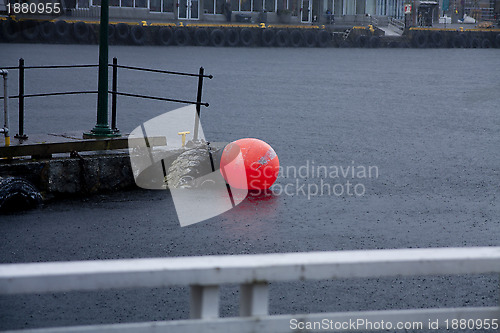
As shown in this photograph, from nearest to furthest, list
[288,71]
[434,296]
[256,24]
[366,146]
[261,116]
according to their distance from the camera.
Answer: [434,296] → [366,146] → [261,116] → [288,71] → [256,24]

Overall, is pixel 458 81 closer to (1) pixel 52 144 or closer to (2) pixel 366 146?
(2) pixel 366 146

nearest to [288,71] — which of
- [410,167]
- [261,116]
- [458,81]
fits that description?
[458,81]

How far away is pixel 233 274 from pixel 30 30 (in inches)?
2082

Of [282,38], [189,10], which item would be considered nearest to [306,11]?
[282,38]

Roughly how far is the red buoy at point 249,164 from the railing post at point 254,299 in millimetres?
6508

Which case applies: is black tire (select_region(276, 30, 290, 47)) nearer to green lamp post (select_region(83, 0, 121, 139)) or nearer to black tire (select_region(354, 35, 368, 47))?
black tire (select_region(354, 35, 368, 47))

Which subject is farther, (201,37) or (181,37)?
(201,37)

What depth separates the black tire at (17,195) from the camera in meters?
8.08

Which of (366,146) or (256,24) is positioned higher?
(256,24)

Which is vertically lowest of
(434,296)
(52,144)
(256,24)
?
(434,296)

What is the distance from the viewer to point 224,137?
1353 centimetres

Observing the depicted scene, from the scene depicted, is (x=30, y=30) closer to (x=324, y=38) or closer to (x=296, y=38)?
(x=296, y=38)

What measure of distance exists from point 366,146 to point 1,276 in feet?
36.5

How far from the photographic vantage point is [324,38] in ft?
210
